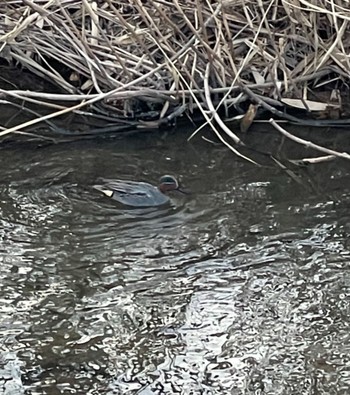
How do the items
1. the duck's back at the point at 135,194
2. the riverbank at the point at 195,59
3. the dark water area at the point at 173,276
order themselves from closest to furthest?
the dark water area at the point at 173,276 < the duck's back at the point at 135,194 < the riverbank at the point at 195,59

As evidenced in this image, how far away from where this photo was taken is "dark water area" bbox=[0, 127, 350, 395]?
3371 mm

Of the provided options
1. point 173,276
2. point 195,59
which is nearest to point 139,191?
point 173,276

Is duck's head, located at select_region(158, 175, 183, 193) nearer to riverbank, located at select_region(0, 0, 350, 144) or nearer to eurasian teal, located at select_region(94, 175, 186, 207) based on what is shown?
eurasian teal, located at select_region(94, 175, 186, 207)

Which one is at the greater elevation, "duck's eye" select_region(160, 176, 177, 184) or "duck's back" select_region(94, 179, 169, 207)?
"duck's eye" select_region(160, 176, 177, 184)

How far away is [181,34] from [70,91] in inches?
32.0

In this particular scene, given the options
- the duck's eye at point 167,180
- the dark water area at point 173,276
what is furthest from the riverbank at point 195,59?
the duck's eye at point 167,180

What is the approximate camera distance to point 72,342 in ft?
11.5

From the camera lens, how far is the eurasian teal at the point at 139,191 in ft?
15.2

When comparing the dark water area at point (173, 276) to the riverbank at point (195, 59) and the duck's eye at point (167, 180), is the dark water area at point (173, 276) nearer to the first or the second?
the duck's eye at point (167, 180)

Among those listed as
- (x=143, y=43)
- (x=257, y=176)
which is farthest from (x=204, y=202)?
(x=143, y=43)

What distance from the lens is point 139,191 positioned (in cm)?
465

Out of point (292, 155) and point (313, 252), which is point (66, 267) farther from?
point (292, 155)

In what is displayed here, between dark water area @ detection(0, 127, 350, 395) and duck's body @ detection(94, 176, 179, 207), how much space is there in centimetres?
5

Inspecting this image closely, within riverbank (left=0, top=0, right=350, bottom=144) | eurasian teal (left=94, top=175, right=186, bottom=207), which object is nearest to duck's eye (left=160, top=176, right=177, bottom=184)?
eurasian teal (left=94, top=175, right=186, bottom=207)
